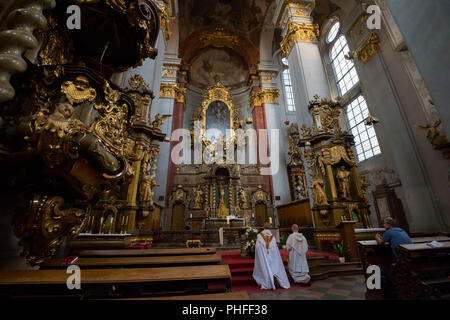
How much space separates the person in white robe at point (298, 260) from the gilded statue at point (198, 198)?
26.8ft

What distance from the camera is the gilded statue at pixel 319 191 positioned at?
6633 millimetres

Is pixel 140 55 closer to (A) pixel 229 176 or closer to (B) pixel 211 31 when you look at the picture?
(A) pixel 229 176

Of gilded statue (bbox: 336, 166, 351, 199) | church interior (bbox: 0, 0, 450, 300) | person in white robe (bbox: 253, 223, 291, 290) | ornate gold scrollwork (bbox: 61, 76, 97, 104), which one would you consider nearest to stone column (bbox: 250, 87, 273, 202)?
church interior (bbox: 0, 0, 450, 300)

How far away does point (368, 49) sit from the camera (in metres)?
8.92

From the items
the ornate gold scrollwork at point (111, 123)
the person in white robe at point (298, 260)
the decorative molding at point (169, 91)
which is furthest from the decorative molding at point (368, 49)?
the ornate gold scrollwork at point (111, 123)

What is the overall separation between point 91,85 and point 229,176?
10301mm

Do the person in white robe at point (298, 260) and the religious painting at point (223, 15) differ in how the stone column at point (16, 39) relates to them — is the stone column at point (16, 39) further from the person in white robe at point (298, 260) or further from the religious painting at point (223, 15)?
the religious painting at point (223, 15)

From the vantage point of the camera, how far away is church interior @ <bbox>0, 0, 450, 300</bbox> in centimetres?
212

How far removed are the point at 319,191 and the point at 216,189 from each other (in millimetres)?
6713

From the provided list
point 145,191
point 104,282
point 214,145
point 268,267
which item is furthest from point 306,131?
point 104,282

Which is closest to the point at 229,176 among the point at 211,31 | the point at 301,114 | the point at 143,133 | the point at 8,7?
the point at 301,114

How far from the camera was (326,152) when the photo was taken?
707 centimetres

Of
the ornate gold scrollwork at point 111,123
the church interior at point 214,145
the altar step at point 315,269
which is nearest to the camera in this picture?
the church interior at point 214,145

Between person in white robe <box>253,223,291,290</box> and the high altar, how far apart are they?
21.9 ft
